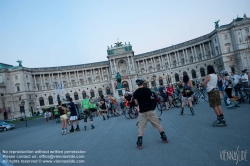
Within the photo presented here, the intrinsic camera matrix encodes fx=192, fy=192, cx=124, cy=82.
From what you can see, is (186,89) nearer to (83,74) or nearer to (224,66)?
(224,66)

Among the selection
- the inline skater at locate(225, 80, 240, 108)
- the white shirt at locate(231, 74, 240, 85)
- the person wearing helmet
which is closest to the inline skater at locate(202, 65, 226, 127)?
the person wearing helmet

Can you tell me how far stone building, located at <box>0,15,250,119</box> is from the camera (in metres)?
56.3

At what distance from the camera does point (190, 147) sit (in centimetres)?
507

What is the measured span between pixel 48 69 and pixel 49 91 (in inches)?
311

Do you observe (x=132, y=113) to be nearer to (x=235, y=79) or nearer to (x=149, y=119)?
(x=235, y=79)

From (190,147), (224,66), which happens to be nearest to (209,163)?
(190,147)

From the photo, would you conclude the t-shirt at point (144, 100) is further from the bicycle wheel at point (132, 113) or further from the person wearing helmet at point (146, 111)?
the bicycle wheel at point (132, 113)

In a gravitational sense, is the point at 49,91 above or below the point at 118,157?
above

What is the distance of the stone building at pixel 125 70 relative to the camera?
56.3m

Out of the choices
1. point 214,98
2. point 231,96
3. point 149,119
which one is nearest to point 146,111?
point 149,119

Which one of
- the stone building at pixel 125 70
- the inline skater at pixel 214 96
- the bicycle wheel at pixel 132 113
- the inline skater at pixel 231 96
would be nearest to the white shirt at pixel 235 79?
the inline skater at pixel 231 96

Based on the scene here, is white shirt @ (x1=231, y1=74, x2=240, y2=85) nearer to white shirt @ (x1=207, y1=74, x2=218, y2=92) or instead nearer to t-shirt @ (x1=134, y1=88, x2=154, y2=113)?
white shirt @ (x1=207, y1=74, x2=218, y2=92)

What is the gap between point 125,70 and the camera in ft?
232

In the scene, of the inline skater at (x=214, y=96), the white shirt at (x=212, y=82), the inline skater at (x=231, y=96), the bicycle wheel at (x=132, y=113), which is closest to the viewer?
the inline skater at (x=214, y=96)
